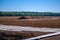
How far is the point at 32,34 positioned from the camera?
32.1ft

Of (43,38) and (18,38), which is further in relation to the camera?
(18,38)

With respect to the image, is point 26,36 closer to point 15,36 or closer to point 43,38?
point 15,36

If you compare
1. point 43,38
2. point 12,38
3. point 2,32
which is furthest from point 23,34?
point 43,38

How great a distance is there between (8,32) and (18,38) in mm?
1277

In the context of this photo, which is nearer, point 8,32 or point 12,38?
point 12,38

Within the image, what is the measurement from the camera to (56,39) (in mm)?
7992

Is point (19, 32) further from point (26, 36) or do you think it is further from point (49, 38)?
point (49, 38)

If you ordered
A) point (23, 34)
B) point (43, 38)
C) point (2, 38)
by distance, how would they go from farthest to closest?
point (23, 34) → point (2, 38) → point (43, 38)

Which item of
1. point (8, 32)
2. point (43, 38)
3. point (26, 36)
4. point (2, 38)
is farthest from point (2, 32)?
point (43, 38)

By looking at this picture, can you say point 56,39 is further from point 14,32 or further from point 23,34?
point 14,32

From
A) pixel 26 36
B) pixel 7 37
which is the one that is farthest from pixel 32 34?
pixel 7 37

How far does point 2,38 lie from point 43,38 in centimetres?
284

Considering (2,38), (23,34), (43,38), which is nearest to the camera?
(43,38)

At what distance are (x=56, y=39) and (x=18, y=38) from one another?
255cm
